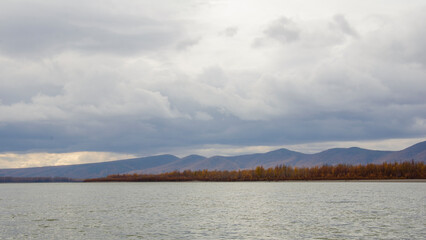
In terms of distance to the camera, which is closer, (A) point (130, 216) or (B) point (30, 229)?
(B) point (30, 229)

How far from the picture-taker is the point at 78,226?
7188 centimetres

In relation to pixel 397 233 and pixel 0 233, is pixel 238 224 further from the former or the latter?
pixel 0 233

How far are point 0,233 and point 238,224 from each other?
3680 centimetres

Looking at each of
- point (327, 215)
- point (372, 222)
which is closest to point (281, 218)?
point (327, 215)

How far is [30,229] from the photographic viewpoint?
68250mm

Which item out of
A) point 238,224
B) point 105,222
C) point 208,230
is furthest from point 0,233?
point 238,224

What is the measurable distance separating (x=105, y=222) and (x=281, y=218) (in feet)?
107

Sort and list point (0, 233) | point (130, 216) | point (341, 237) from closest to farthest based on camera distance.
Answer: point (341, 237) < point (0, 233) < point (130, 216)

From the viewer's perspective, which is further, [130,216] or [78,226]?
[130,216]

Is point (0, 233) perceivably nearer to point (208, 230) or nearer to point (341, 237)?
point (208, 230)

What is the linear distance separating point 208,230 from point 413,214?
44.5 meters

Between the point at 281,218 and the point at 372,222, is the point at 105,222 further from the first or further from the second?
the point at 372,222

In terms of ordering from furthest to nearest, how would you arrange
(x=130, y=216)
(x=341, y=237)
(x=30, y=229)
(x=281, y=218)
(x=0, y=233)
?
(x=130, y=216) → (x=281, y=218) → (x=30, y=229) → (x=0, y=233) → (x=341, y=237)

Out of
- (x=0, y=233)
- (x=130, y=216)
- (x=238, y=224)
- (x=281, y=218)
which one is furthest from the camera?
(x=130, y=216)
